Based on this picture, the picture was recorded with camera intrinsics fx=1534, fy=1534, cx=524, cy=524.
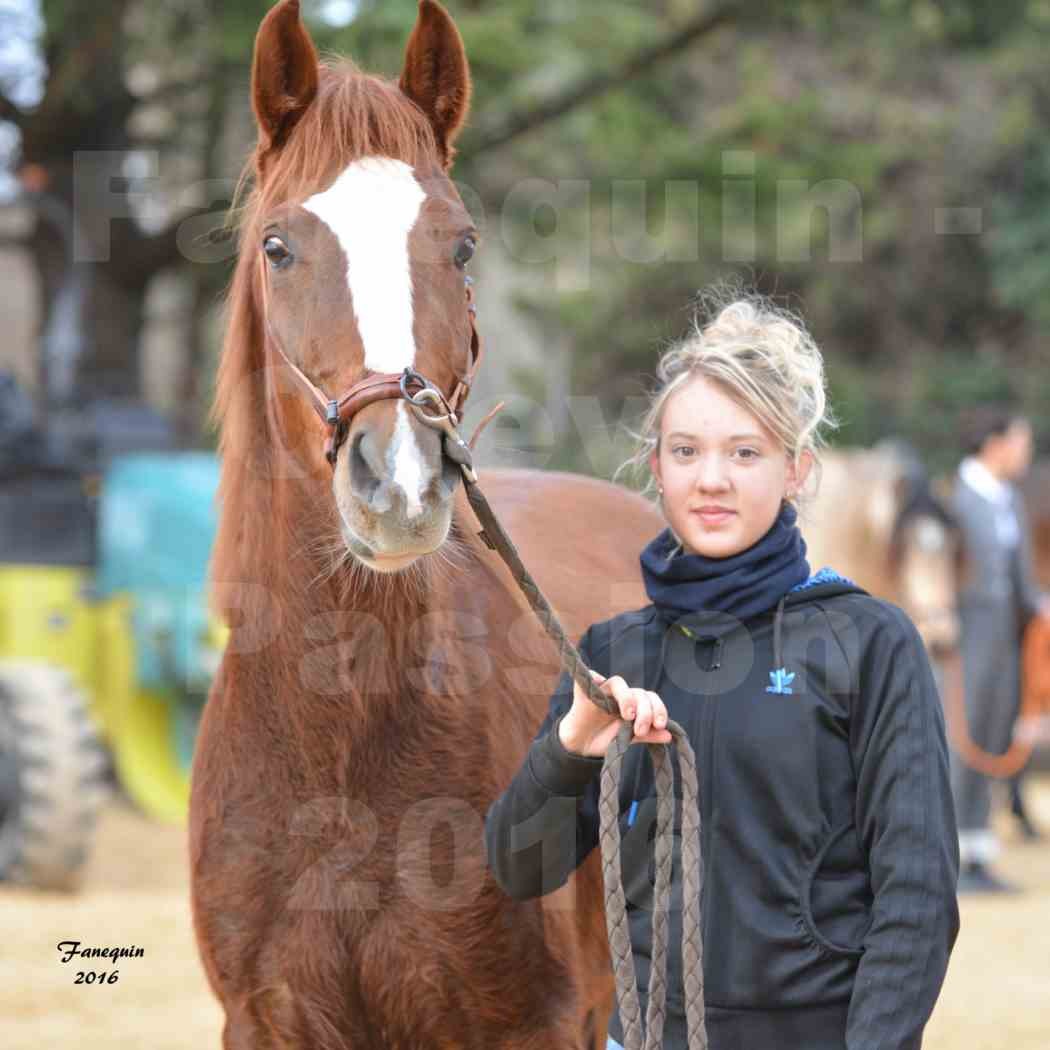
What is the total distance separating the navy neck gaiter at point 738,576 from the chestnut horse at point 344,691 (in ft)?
1.39

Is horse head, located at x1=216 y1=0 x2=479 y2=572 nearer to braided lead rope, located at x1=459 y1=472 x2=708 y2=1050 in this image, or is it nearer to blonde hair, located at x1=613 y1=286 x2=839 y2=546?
braided lead rope, located at x1=459 y1=472 x2=708 y2=1050

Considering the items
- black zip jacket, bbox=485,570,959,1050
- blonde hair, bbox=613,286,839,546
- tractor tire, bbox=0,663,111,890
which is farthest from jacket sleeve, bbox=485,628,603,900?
tractor tire, bbox=0,663,111,890

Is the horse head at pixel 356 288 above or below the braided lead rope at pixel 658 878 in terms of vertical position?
above

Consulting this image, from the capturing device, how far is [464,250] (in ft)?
7.72

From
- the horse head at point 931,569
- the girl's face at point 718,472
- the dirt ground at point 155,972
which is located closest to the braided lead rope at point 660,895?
the girl's face at point 718,472

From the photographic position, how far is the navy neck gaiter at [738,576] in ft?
6.51

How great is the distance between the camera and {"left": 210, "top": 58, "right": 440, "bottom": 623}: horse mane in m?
2.35

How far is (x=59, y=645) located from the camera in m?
7.80

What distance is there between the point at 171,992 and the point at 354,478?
3.69m

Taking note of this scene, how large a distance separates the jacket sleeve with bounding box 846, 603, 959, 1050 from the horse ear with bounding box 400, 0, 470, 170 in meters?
1.17

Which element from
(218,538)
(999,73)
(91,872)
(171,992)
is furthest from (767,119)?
(218,538)

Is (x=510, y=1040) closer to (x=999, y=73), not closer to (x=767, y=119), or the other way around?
(x=767, y=119)

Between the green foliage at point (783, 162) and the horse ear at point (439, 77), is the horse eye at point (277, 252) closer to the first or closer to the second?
the horse ear at point (439, 77)

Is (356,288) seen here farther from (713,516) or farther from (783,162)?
(783,162)
